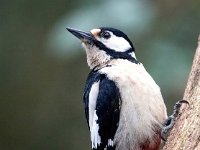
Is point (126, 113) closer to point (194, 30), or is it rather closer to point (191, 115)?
point (191, 115)

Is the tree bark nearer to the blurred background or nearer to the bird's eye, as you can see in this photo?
the bird's eye

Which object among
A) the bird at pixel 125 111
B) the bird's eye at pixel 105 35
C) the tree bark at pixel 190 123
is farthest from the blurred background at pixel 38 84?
the tree bark at pixel 190 123

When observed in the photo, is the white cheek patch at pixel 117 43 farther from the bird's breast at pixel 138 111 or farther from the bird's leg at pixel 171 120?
the bird's leg at pixel 171 120

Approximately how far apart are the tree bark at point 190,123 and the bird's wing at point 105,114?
465 mm

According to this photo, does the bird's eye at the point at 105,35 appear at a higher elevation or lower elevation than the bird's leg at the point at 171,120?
higher

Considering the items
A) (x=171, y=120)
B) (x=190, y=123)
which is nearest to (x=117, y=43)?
(x=171, y=120)

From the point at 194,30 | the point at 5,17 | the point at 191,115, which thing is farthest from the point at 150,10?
the point at 5,17

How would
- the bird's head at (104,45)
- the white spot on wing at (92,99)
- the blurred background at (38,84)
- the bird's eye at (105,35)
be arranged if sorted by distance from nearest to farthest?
1. the white spot on wing at (92,99)
2. the bird's head at (104,45)
3. the bird's eye at (105,35)
4. the blurred background at (38,84)

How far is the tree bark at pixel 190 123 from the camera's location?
4.27 metres

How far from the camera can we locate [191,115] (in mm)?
4371

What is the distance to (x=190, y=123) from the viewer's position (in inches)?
170

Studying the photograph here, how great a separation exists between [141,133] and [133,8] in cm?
79

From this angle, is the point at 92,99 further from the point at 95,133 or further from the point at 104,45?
the point at 104,45

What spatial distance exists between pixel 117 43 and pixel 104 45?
8 centimetres
